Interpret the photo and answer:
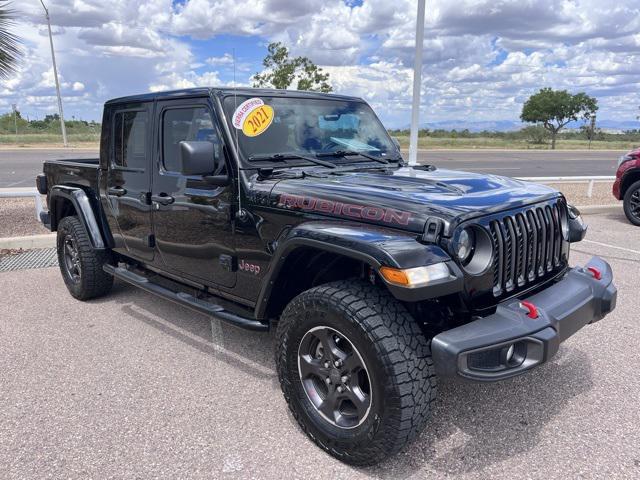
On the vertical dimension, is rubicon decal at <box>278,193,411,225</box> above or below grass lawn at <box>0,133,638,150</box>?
above

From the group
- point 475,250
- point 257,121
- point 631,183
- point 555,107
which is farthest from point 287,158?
point 555,107

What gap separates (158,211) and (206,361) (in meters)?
1.16

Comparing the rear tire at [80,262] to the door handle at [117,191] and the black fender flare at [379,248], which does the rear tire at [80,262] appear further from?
the black fender flare at [379,248]

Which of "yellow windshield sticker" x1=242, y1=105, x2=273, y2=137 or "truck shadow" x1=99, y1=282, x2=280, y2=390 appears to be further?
"truck shadow" x1=99, y1=282, x2=280, y2=390

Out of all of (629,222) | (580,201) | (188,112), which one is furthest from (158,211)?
(580,201)

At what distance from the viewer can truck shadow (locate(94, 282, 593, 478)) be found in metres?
2.69

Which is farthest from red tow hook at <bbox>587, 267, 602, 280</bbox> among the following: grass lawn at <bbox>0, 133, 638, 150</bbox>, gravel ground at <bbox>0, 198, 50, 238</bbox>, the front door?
grass lawn at <bbox>0, 133, 638, 150</bbox>

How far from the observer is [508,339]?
7.74 ft

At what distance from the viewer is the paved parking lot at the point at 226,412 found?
2.64 m

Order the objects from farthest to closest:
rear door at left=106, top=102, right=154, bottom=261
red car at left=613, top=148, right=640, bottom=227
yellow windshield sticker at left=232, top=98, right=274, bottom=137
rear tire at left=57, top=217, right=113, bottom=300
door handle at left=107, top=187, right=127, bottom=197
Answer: red car at left=613, top=148, right=640, bottom=227 → rear tire at left=57, top=217, right=113, bottom=300 → door handle at left=107, top=187, right=127, bottom=197 → rear door at left=106, top=102, right=154, bottom=261 → yellow windshield sticker at left=232, top=98, right=274, bottom=137

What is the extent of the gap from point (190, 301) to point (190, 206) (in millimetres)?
657

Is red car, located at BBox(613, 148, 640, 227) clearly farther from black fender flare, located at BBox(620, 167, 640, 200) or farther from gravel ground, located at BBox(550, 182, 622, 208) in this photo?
gravel ground, located at BBox(550, 182, 622, 208)

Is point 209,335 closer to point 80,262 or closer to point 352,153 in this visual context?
point 80,262

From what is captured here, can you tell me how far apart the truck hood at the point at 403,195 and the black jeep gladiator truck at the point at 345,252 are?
12mm
